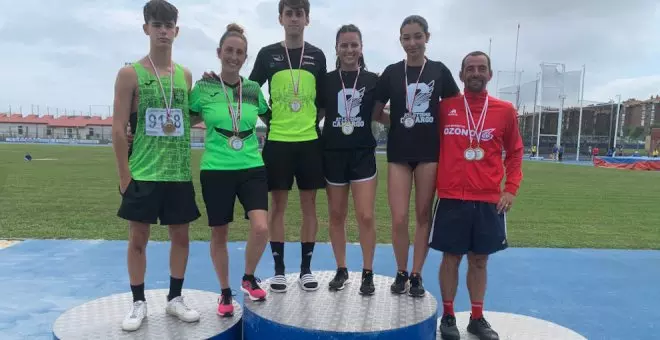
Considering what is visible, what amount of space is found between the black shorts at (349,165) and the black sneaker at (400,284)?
0.84 m

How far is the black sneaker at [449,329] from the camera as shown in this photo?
11.4ft

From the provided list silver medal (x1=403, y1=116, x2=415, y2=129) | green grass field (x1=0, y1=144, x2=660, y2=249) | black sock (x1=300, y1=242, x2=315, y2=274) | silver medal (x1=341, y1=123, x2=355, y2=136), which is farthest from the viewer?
Result: green grass field (x1=0, y1=144, x2=660, y2=249)

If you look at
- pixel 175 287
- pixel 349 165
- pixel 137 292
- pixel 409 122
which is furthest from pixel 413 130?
pixel 137 292

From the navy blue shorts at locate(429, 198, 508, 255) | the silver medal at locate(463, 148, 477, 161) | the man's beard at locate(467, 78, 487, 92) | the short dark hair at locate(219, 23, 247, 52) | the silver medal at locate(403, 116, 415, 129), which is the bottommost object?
the navy blue shorts at locate(429, 198, 508, 255)

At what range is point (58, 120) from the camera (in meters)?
91.4

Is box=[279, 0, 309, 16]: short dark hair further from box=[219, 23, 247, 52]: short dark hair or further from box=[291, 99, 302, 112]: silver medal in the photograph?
box=[291, 99, 302, 112]: silver medal

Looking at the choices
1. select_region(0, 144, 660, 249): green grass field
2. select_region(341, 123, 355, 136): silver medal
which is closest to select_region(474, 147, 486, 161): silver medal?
select_region(341, 123, 355, 136): silver medal

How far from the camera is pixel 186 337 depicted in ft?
10.2

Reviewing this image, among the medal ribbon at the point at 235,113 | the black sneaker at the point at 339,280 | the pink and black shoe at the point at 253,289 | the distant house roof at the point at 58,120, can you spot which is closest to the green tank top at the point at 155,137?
the medal ribbon at the point at 235,113

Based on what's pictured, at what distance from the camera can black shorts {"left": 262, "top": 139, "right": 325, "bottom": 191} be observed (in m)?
3.71

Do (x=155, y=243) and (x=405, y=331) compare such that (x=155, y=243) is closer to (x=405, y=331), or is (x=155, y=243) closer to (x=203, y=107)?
(x=203, y=107)

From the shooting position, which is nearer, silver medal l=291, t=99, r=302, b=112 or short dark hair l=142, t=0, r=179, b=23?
short dark hair l=142, t=0, r=179, b=23

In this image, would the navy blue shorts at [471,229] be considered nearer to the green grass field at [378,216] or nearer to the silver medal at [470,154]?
the silver medal at [470,154]

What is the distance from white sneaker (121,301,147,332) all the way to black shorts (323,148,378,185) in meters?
1.69
